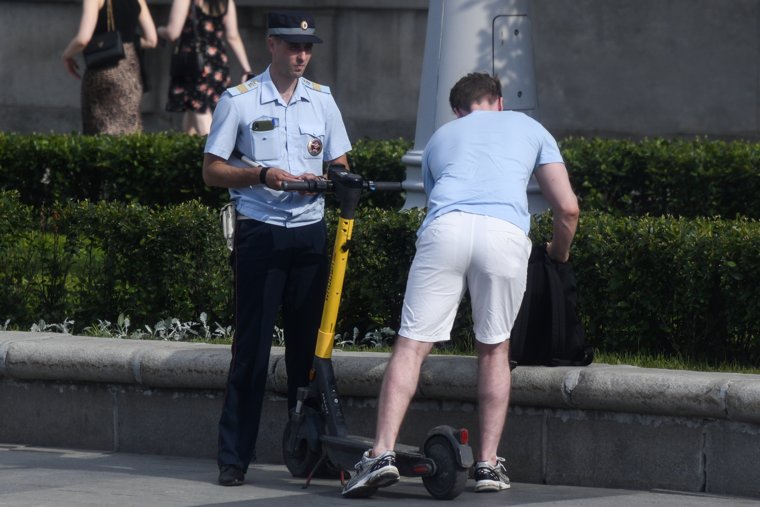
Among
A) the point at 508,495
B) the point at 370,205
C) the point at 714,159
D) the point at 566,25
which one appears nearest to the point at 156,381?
the point at 508,495

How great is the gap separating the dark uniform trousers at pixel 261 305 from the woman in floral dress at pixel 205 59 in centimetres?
655

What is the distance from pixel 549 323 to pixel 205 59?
7246 millimetres

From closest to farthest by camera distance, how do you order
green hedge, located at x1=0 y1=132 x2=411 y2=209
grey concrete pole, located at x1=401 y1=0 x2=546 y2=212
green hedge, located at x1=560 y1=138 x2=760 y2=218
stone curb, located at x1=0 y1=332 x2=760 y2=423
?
1. stone curb, located at x1=0 y1=332 x2=760 y2=423
2. grey concrete pole, located at x1=401 y1=0 x2=546 y2=212
3. green hedge, located at x1=560 y1=138 x2=760 y2=218
4. green hedge, located at x1=0 y1=132 x2=411 y2=209

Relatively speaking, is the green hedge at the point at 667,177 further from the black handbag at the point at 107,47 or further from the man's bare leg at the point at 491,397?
the black handbag at the point at 107,47

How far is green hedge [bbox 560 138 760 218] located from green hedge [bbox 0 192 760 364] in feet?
4.41

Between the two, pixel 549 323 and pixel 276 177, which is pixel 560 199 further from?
pixel 276 177

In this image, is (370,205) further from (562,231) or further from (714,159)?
(562,231)

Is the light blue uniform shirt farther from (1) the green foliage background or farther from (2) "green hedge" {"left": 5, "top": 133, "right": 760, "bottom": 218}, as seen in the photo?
(2) "green hedge" {"left": 5, "top": 133, "right": 760, "bottom": 218}

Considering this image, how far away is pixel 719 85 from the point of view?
15.8 metres

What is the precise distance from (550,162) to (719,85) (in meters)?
9.95

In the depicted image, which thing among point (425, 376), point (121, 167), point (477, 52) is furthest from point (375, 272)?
point (121, 167)

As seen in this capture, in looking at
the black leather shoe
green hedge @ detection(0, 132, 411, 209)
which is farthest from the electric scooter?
green hedge @ detection(0, 132, 411, 209)

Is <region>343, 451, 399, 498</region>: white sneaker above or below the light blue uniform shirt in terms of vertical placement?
below

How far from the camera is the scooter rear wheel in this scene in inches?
234
